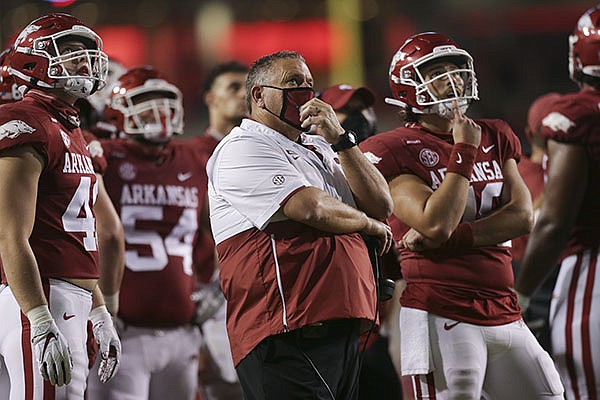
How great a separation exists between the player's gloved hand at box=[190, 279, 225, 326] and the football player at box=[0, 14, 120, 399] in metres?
1.40

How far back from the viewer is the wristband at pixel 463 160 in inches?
144

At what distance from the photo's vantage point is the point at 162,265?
500 cm

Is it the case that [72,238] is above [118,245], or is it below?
above

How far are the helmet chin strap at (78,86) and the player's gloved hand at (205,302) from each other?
171 centimetres

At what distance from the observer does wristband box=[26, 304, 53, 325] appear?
10.8 ft

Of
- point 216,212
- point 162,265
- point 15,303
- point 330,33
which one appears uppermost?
point 216,212

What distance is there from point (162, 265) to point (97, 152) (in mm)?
742

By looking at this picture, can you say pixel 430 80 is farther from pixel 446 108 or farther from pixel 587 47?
pixel 587 47

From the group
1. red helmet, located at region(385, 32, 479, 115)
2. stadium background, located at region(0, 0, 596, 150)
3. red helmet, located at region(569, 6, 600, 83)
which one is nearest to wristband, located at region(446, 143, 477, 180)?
red helmet, located at region(385, 32, 479, 115)

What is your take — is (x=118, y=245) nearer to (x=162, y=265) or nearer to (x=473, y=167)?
(x=162, y=265)

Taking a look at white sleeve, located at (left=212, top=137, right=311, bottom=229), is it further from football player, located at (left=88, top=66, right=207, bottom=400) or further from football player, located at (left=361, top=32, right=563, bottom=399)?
football player, located at (left=88, top=66, right=207, bottom=400)

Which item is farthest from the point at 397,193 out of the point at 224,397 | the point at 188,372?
the point at 224,397

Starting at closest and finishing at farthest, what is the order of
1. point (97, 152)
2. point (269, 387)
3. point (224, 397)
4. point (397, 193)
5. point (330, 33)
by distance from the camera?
point (269, 387) < point (397, 193) < point (97, 152) < point (224, 397) < point (330, 33)

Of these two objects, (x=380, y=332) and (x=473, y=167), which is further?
(x=380, y=332)
